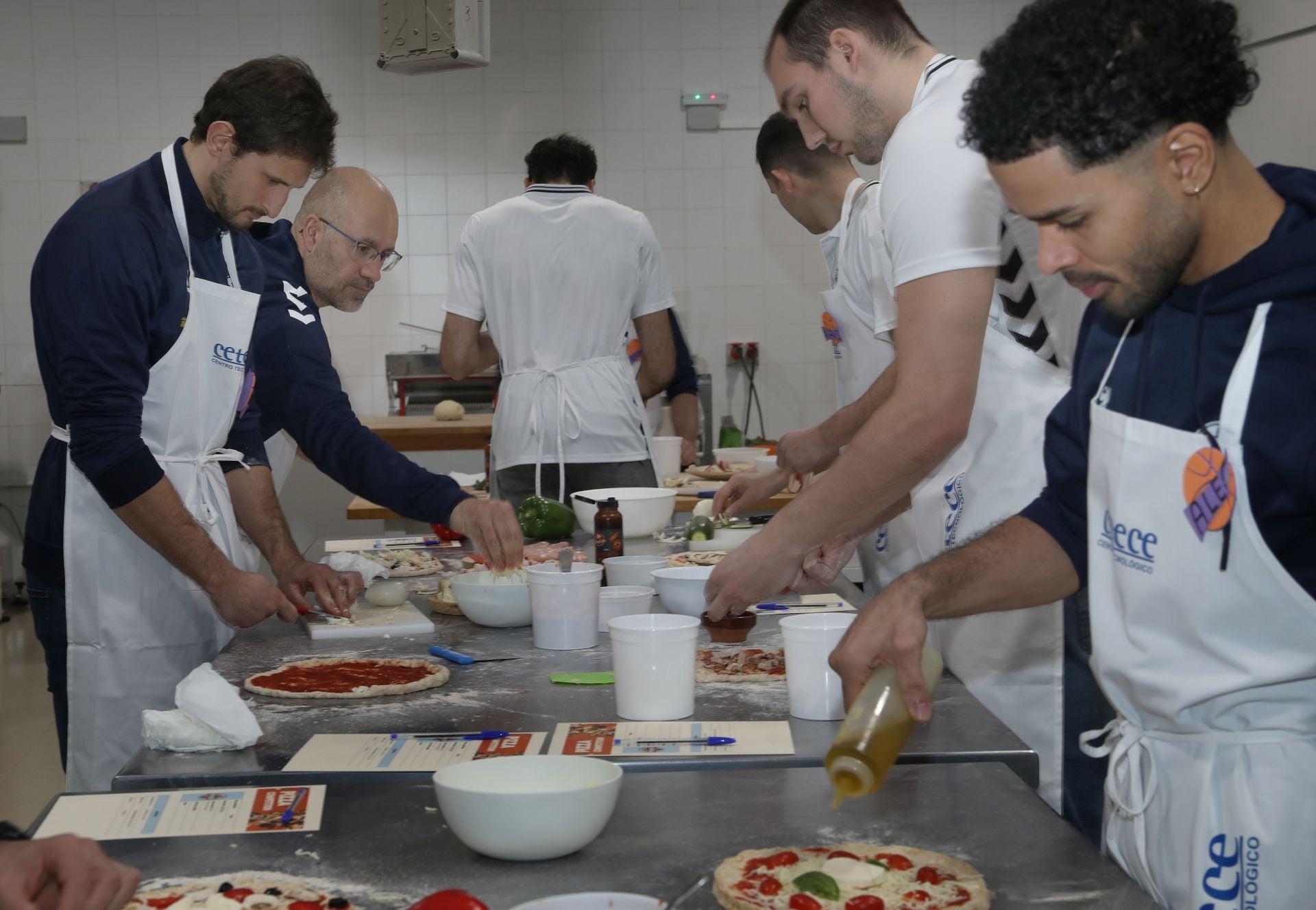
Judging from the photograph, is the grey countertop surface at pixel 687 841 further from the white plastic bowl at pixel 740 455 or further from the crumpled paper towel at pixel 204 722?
the white plastic bowl at pixel 740 455

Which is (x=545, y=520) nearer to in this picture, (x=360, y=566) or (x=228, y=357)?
(x=360, y=566)

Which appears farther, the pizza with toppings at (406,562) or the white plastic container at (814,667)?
the pizza with toppings at (406,562)

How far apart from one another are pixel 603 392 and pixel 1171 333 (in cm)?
264

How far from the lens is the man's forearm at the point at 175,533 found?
2.29 meters

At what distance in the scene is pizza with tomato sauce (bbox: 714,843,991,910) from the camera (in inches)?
46.5

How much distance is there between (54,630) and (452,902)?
1.72 metres

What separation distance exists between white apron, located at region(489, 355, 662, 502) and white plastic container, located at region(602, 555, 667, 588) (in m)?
1.35

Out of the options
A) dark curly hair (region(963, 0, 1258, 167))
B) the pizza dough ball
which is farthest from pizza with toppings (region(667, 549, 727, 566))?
the pizza dough ball

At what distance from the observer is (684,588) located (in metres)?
2.37

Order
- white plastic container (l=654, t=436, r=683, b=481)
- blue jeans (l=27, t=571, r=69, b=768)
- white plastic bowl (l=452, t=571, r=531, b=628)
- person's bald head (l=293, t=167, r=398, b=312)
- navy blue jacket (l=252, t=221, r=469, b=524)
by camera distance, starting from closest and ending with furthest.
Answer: white plastic bowl (l=452, t=571, r=531, b=628)
blue jeans (l=27, t=571, r=69, b=768)
navy blue jacket (l=252, t=221, r=469, b=524)
person's bald head (l=293, t=167, r=398, b=312)
white plastic container (l=654, t=436, r=683, b=481)

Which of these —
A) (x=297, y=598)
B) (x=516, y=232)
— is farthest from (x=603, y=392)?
(x=297, y=598)

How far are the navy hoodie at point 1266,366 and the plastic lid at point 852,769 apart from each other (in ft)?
1.40

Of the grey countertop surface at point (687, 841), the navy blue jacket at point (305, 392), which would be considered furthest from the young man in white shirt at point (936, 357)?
the navy blue jacket at point (305, 392)

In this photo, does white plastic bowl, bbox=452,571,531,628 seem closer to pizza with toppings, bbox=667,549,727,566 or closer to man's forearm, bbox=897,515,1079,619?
pizza with toppings, bbox=667,549,727,566
